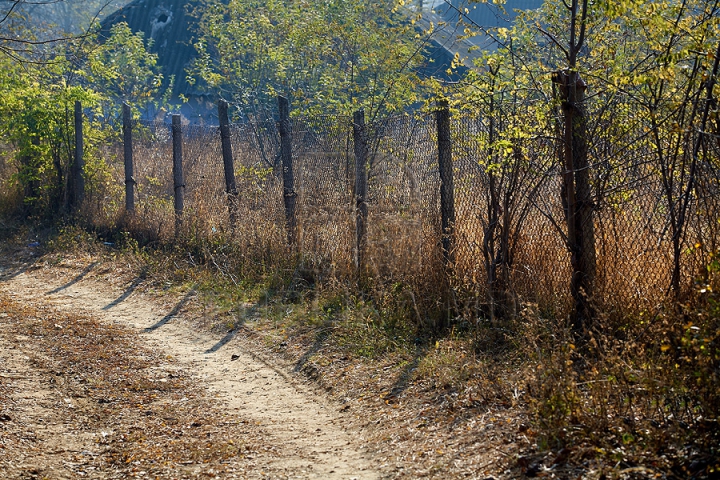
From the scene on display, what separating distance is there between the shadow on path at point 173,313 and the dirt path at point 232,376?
0.4 inches

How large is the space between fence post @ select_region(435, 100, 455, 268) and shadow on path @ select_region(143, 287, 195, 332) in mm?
3439

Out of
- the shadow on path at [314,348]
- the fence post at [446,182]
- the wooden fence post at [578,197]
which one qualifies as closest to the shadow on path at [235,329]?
the shadow on path at [314,348]

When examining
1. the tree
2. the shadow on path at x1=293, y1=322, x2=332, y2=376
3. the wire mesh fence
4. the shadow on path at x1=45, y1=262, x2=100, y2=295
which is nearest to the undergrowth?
the shadow on path at x1=293, y1=322, x2=332, y2=376

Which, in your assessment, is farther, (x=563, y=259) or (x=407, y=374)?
(x=563, y=259)

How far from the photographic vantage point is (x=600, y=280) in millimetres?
5609

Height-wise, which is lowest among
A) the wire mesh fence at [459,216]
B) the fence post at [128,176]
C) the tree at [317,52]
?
the wire mesh fence at [459,216]

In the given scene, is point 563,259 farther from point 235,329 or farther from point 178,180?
point 178,180

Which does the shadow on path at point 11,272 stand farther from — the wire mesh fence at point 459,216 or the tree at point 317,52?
the tree at point 317,52

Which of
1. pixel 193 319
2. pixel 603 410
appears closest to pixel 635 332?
pixel 603 410

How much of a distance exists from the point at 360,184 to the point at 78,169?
288 inches

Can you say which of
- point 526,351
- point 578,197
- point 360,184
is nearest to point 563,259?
point 578,197

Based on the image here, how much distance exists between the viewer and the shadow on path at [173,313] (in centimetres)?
812

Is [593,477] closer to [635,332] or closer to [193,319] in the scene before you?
[635,332]

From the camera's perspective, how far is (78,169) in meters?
13.2
